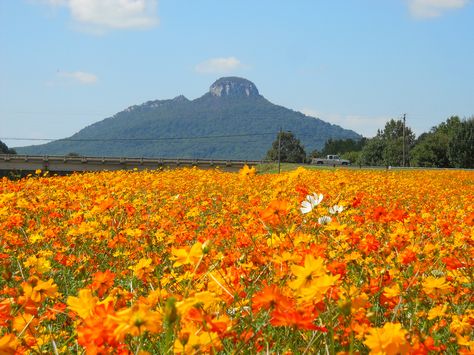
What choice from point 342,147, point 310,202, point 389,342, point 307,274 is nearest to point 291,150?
point 342,147

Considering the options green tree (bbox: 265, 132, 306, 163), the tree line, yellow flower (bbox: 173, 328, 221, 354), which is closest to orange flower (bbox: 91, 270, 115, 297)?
yellow flower (bbox: 173, 328, 221, 354)

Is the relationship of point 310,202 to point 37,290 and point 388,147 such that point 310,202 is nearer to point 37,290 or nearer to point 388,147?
point 37,290

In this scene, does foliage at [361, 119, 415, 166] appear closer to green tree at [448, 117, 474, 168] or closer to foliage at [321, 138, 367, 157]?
green tree at [448, 117, 474, 168]

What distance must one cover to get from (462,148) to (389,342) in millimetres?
61431

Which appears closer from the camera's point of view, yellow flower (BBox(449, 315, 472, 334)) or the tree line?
yellow flower (BBox(449, 315, 472, 334))

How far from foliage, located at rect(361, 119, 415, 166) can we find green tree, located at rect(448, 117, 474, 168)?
824 centimetres

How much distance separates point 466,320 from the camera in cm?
217

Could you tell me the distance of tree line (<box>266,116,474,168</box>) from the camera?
59000 mm

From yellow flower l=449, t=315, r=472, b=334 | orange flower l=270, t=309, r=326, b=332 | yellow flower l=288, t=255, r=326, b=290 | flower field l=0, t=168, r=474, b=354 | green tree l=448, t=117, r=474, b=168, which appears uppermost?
green tree l=448, t=117, r=474, b=168

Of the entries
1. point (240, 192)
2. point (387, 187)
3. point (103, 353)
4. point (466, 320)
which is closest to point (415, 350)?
point (103, 353)

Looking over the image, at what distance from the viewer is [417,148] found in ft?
208

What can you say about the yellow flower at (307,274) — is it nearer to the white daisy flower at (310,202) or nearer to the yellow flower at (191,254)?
the yellow flower at (191,254)

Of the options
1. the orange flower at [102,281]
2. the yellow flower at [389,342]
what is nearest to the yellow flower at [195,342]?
the yellow flower at [389,342]

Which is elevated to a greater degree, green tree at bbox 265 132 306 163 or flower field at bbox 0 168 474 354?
green tree at bbox 265 132 306 163
